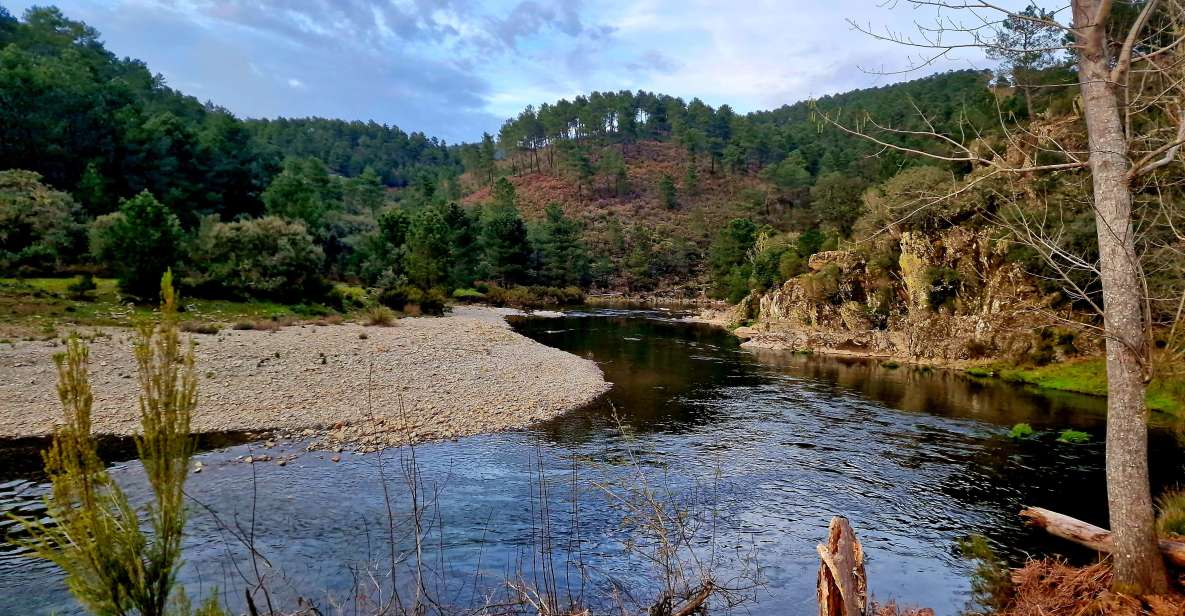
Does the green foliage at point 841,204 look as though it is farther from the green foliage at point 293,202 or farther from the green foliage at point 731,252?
the green foliage at point 293,202

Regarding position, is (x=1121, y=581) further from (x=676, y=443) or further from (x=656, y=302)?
(x=656, y=302)

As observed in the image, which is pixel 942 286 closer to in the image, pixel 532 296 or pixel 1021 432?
pixel 1021 432

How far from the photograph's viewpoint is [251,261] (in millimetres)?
38781

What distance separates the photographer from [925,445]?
650 inches

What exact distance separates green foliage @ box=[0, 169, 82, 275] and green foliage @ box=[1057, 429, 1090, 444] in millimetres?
47069

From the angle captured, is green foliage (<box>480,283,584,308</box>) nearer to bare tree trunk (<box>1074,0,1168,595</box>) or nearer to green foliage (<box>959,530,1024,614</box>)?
green foliage (<box>959,530,1024,614</box>)

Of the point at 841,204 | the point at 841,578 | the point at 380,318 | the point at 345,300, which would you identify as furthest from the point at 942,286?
the point at 345,300

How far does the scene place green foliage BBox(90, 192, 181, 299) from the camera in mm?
31797

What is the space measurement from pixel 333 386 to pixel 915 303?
30144 mm

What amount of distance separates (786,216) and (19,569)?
2767 inches

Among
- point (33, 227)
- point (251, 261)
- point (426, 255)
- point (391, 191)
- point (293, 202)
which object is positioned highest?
point (391, 191)

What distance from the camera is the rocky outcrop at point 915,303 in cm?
2955

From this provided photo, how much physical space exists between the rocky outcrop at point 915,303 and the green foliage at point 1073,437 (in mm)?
9934

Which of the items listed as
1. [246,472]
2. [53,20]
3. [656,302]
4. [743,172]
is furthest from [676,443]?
[743,172]
